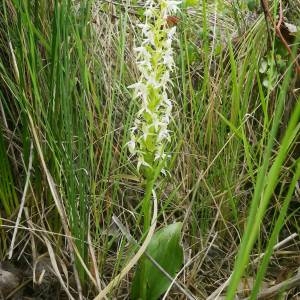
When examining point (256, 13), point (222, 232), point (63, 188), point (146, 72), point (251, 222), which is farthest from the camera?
point (256, 13)

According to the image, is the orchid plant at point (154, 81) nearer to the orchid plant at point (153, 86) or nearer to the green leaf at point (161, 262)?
the orchid plant at point (153, 86)

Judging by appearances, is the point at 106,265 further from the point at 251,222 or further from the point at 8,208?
the point at 251,222

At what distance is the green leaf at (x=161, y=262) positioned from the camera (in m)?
1.29

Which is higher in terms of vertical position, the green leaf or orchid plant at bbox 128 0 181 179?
orchid plant at bbox 128 0 181 179

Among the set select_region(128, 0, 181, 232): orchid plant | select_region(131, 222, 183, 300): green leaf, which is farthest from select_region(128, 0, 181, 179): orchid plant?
select_region(131, 222, 183, 300): green leaf

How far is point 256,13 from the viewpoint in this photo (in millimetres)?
2037

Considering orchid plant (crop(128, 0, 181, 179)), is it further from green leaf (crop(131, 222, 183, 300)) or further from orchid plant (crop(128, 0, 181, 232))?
green leaf (crop(131, 222, 183, 300))

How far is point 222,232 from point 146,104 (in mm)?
486

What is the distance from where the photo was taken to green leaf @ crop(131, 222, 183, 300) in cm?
129

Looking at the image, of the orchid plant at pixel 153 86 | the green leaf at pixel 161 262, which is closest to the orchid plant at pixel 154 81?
the orchid plant at pixel 153 86

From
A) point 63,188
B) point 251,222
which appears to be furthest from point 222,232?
point 251,222

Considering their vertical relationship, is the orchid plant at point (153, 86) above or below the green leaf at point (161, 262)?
above

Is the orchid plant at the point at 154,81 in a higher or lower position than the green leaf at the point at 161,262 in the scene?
higher

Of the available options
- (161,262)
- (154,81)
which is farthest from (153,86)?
(161,262)
